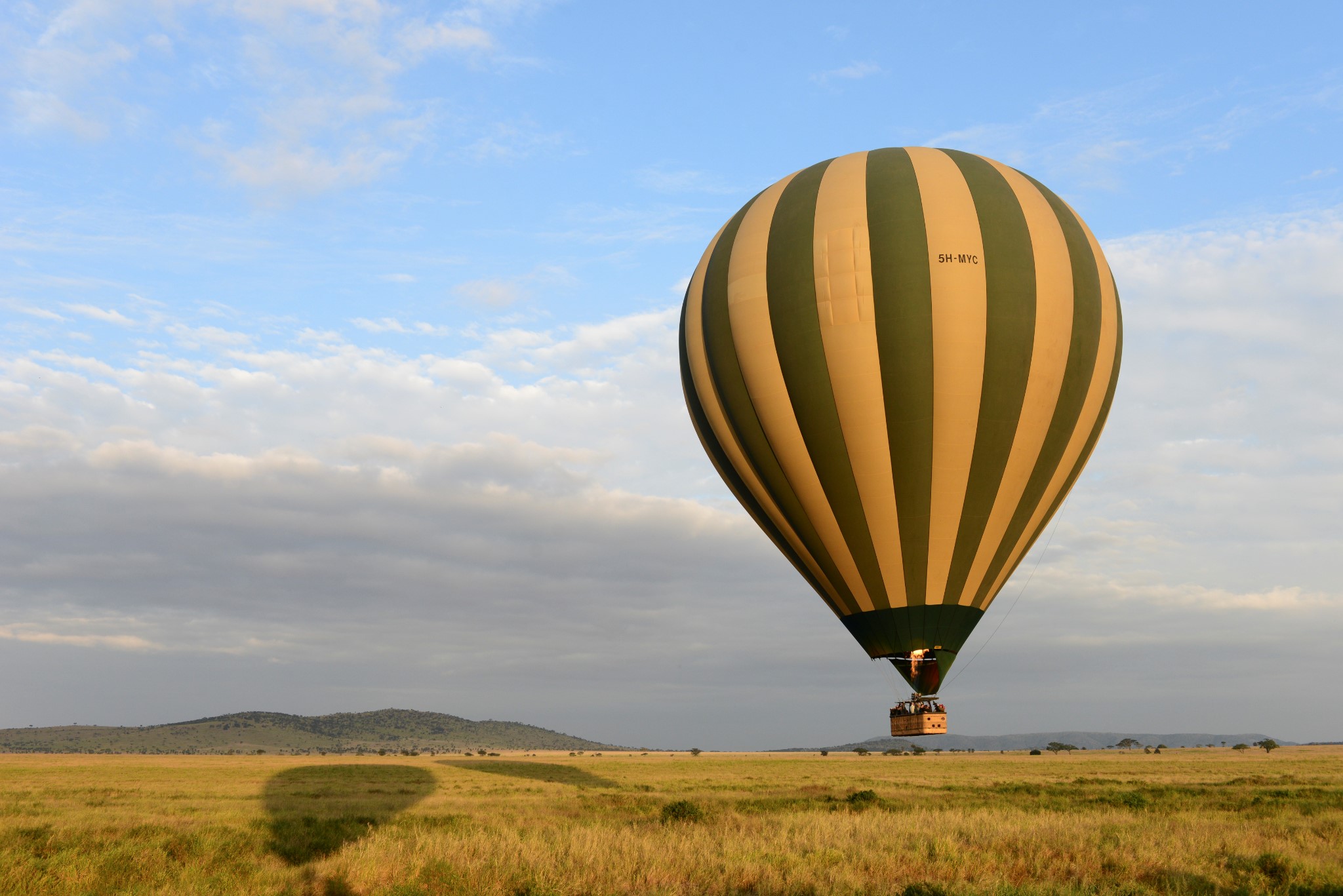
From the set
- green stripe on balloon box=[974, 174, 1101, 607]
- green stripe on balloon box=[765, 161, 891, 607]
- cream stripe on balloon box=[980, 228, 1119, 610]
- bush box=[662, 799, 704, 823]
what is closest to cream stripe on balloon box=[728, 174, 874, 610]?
green stripe on balloon box=[765, 161, 891, 607]

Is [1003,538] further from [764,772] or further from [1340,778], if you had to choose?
[764,772]

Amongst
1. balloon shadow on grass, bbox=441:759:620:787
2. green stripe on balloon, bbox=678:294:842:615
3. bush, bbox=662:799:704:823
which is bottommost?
balloon shadow on grass, bbox=441:759:620:787

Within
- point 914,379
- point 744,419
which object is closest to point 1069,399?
point 914,379

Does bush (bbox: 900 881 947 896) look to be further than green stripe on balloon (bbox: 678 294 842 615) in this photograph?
No

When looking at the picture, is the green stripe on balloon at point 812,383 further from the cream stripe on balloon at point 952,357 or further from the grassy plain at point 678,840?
the grassy plain at point 678,840

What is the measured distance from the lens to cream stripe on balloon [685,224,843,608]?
2827cm

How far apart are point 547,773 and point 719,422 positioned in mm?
45115

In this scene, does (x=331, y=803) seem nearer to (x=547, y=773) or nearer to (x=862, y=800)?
(x=862, y=800)

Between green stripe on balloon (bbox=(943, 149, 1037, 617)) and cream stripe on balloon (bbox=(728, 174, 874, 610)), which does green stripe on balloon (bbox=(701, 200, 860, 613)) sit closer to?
cream stripe on balloon (bbox=(728, 174, 874, 610))

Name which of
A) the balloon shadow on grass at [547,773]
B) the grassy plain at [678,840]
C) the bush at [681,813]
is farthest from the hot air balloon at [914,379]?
the balloon shadow on grass at [547,773]

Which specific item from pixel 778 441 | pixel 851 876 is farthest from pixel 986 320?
pixel 851 876

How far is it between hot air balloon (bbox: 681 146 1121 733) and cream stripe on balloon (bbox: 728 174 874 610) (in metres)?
0.05

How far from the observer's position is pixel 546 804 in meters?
37.2

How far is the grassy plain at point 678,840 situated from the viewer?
→ 59.2ft
